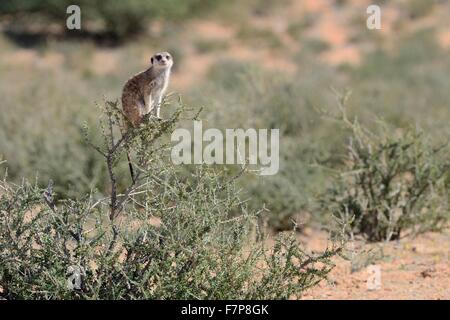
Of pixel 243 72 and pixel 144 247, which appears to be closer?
pixel 144 247

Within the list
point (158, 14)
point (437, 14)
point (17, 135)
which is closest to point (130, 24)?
point (158, 14)

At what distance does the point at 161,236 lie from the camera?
4941mm

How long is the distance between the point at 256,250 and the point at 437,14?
73.8 feet

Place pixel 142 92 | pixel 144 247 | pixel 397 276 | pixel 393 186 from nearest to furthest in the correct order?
pixel 144 247, pixel 142 92, pixel 397 276, pixel 393 186

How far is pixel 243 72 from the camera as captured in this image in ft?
44.3

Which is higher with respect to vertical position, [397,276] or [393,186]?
[393,186]

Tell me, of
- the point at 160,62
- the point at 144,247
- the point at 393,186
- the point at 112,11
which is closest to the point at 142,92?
the point at 160,62

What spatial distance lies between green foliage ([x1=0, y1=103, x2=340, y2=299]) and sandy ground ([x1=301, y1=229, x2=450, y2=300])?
0.76 metres

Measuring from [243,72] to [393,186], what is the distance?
19.7 ft

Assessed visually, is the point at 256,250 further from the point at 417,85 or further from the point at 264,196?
the point at 417,85

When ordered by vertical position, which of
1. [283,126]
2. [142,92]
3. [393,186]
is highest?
[283,126]

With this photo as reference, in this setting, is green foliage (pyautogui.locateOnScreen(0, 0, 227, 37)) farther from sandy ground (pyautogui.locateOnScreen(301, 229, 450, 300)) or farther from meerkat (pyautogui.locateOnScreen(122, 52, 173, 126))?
meerkat (pyautogui.locateOnScreen(122, 52, 173, 126))

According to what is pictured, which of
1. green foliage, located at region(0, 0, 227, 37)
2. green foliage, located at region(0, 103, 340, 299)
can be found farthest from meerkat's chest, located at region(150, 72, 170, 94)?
green foliage, located at region(0, 0, 227, 37)

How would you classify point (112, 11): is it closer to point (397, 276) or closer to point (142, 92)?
point (397, 276)
